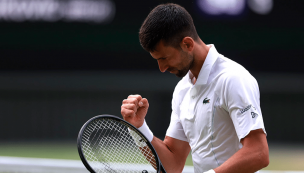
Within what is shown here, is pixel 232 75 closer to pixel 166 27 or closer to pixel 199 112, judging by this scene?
pixel 199 112

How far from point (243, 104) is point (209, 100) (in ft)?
0.62

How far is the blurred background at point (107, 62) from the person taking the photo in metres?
6.91

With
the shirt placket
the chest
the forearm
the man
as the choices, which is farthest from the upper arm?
the forearm

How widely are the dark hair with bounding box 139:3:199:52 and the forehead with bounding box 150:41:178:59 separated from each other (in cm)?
1

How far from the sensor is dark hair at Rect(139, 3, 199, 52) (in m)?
1.56

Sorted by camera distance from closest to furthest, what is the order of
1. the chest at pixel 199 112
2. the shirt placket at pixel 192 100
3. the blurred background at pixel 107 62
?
the chest at pixel 199 112, the shirt placket at pixel 192 100, the blurred background at pixel 107 62

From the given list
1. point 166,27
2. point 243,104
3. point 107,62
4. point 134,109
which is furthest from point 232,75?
point 107,62

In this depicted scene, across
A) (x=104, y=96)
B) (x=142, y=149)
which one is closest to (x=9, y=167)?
(x=142, y=149)

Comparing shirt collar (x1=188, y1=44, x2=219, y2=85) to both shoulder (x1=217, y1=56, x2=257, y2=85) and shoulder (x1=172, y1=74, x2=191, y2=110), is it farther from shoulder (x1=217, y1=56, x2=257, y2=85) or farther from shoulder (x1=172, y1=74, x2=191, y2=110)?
shoulder (x1=172, y1=74, x2=191, y2=110)

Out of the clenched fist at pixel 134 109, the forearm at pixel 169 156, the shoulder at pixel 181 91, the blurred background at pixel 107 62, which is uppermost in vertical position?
the shoulder at pixel 181 91

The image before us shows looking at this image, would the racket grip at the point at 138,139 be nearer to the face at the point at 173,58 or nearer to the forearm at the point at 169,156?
A: the forearm at the point at 169,156

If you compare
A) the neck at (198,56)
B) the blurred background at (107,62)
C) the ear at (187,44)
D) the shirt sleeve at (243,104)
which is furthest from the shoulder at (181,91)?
the blurred background at (107,62)

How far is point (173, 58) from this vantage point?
163 centimetres

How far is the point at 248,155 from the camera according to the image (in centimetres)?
139
